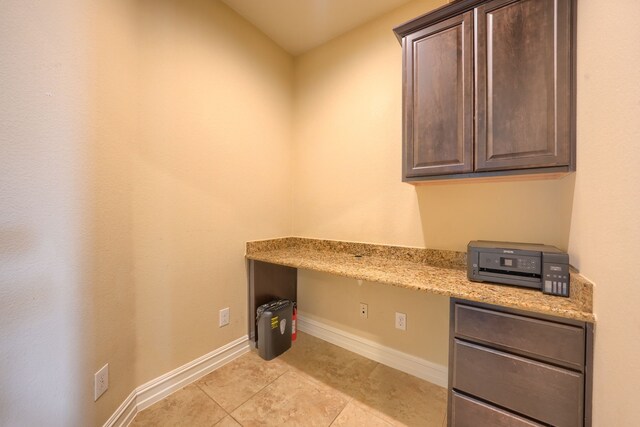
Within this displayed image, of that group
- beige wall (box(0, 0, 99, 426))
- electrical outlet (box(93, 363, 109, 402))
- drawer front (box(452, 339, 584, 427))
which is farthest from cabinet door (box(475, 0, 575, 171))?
electrical outlet (box(93, 363, 109, 402))

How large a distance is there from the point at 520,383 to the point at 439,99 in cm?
145

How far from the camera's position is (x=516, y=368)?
1029 mm

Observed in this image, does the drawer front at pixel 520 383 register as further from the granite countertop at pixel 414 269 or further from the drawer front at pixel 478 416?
the granite countertop at pixel 414 269

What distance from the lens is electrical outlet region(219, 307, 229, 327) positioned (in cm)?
183

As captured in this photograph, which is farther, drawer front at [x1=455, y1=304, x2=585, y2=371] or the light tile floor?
the light tile floor

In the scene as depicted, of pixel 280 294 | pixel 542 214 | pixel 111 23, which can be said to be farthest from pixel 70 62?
pixel 542 214

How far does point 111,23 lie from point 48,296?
1356 millimetres

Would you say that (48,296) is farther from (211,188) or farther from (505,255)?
(505,255)

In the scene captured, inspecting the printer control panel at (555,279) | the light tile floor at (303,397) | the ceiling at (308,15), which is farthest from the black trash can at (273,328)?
the ceiling at (308,15)

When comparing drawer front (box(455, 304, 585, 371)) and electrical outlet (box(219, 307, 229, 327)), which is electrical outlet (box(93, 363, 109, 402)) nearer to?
electrical outlet (box(219, 307, 229, 327))

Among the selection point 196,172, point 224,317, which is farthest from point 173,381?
point 196,172

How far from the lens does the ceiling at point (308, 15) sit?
180cm

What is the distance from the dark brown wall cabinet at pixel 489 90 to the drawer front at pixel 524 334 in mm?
692

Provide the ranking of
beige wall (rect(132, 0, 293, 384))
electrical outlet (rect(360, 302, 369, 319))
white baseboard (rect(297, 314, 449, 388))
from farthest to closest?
electrical outlet (rect(360, 302, 369, 319)) → white baseboard (rect(297, 314, 449, 388)) → beige wall (rect(132, 0, 293, 384))
